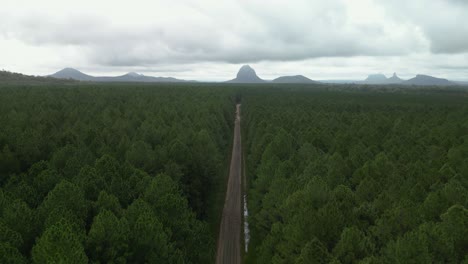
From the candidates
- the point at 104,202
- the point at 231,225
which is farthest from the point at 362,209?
the point at 231,225

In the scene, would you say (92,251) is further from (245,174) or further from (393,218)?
(245,174)

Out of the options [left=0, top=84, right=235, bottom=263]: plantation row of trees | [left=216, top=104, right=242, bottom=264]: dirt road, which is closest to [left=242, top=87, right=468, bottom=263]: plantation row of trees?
[left=216, top=104, right=242, bottom=264]: dirt road

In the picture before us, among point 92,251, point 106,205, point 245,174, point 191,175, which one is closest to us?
point 92,251

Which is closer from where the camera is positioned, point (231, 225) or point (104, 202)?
point (104, 202)

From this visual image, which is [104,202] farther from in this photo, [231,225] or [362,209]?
[231,225]

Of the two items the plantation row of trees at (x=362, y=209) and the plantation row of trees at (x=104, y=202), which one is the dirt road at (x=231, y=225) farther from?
the plantation row of trees at (x=362, y=209)

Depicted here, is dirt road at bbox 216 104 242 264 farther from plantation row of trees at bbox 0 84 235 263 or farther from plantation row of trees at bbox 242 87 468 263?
plantation row of trees at bbox 242 87 468 263

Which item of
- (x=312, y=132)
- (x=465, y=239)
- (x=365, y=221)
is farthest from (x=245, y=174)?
(x=465, y=239)

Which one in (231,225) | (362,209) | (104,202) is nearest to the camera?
(104,202)
